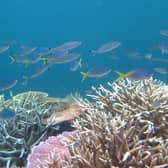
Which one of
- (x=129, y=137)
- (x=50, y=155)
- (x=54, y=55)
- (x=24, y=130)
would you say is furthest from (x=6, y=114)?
(x=54, y=55)

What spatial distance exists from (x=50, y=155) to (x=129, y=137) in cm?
114

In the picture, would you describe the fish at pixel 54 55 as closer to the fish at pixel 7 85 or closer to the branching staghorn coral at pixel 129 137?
the fish at pixel 7 85

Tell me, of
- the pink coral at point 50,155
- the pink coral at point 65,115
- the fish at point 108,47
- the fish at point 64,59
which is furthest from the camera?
the fish at point 108,47

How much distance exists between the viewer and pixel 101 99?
479 centimetres

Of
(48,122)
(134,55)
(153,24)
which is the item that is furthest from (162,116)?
(153,24)

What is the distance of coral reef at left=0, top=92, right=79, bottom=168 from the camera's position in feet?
18.1

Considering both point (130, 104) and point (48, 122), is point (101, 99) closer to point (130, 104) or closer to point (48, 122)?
point (130, 104)

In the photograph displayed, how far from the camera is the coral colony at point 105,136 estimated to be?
3496 mm

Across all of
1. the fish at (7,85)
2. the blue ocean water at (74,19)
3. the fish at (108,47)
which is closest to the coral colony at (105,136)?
the fish at (7,85)

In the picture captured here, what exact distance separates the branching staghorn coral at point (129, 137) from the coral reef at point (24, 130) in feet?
5.37

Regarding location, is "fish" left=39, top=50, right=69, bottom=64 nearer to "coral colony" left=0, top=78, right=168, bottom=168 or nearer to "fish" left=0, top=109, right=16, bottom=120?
"coral colony" left=0, top=78, right=168, bottom=168

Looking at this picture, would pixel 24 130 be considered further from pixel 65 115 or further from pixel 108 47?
pixel 108 47

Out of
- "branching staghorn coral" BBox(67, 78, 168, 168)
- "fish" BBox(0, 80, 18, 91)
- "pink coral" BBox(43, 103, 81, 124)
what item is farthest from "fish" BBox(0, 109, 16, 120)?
"fish" BBox(0, 80, 18, 91)

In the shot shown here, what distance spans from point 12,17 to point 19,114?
115 m
